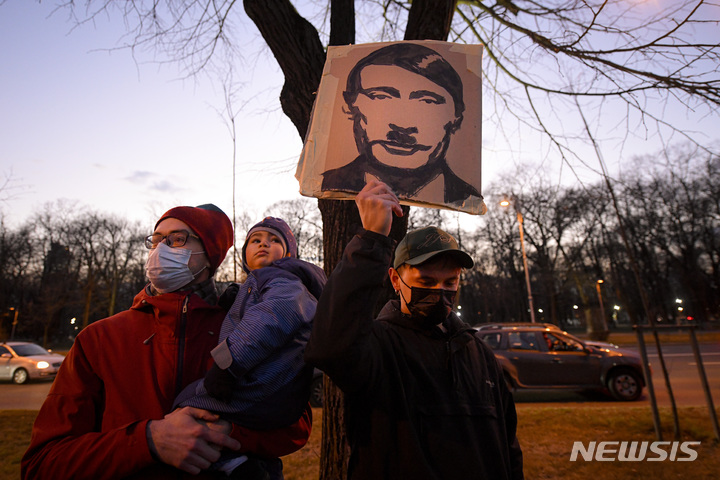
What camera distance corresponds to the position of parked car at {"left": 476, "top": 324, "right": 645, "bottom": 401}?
9125 mm

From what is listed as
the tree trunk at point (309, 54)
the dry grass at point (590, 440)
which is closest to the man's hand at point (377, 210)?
the tree trunk at point (309, 54)

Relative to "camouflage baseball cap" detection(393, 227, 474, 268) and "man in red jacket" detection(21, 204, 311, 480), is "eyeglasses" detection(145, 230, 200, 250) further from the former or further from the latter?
"camouflage baseball cap" detection(393, 227, 474, 268)

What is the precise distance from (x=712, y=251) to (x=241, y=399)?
50.5m

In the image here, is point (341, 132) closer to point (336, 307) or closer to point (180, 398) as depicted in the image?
point (336, 307)

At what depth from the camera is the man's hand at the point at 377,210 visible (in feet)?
4.58

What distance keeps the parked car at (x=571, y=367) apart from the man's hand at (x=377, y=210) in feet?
28.8

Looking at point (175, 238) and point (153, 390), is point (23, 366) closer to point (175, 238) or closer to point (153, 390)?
point (175, 238)

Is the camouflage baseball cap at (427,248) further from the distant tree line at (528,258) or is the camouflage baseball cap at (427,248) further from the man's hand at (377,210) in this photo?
the distant tree line at (528,258)

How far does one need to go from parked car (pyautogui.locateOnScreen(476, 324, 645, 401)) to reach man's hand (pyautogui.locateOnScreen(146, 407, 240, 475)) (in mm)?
8843

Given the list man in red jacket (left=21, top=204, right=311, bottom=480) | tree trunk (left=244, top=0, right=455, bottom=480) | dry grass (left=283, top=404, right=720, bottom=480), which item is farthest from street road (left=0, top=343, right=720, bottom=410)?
man in red jacket (left=21, top=204, right=311, bottom=480)

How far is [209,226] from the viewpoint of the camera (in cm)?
195

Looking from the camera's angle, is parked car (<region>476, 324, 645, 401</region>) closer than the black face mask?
No

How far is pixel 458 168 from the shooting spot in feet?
6.12

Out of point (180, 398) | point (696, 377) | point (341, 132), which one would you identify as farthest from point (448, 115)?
point (696, 377)
